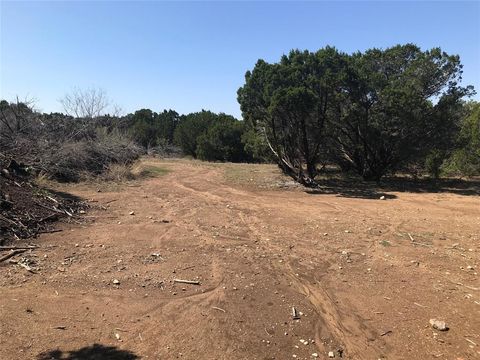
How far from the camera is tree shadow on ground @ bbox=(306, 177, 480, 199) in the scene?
1451 cm

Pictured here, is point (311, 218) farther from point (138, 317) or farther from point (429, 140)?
point (429, 140)

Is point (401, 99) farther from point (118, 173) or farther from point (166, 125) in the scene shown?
point (166, 125)

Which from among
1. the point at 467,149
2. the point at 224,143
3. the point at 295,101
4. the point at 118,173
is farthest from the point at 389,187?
the point at 224,143

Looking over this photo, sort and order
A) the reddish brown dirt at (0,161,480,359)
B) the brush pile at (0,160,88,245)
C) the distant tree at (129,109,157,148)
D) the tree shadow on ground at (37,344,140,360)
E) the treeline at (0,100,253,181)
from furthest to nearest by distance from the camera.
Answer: the distant tree at (129,109,157,148), the treeline at (0,100,253,181), the brush pile at (0,160,88,245), the reddish brown dirt at (0,161,480,359), the tree shadow on ground at (37,344,140,360)

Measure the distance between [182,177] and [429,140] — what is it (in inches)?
419

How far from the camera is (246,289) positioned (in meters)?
5.40

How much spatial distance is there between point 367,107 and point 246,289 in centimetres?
1271

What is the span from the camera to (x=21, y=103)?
16328 mm

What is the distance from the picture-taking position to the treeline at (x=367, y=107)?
49.0 ft

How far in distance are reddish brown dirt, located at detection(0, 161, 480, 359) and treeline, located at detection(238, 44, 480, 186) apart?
6.65 m

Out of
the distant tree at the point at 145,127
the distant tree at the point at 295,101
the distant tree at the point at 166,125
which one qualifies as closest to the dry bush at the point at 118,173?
the distant tree at the point at 295,101

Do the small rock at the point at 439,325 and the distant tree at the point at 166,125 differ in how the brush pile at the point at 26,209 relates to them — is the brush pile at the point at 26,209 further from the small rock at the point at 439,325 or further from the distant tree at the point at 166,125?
the distant tree at the point at 166,125

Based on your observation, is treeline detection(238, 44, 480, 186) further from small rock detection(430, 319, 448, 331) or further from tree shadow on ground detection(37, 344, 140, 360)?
tree shadow on ground detection(37, 344, 140, 360)

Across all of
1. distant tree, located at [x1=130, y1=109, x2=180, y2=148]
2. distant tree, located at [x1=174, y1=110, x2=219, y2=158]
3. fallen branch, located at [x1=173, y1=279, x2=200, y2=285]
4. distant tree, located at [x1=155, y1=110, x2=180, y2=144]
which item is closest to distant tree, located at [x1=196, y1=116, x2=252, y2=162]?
distant tree, located at [x1=174, y1=110, x2=219, y2=158]
